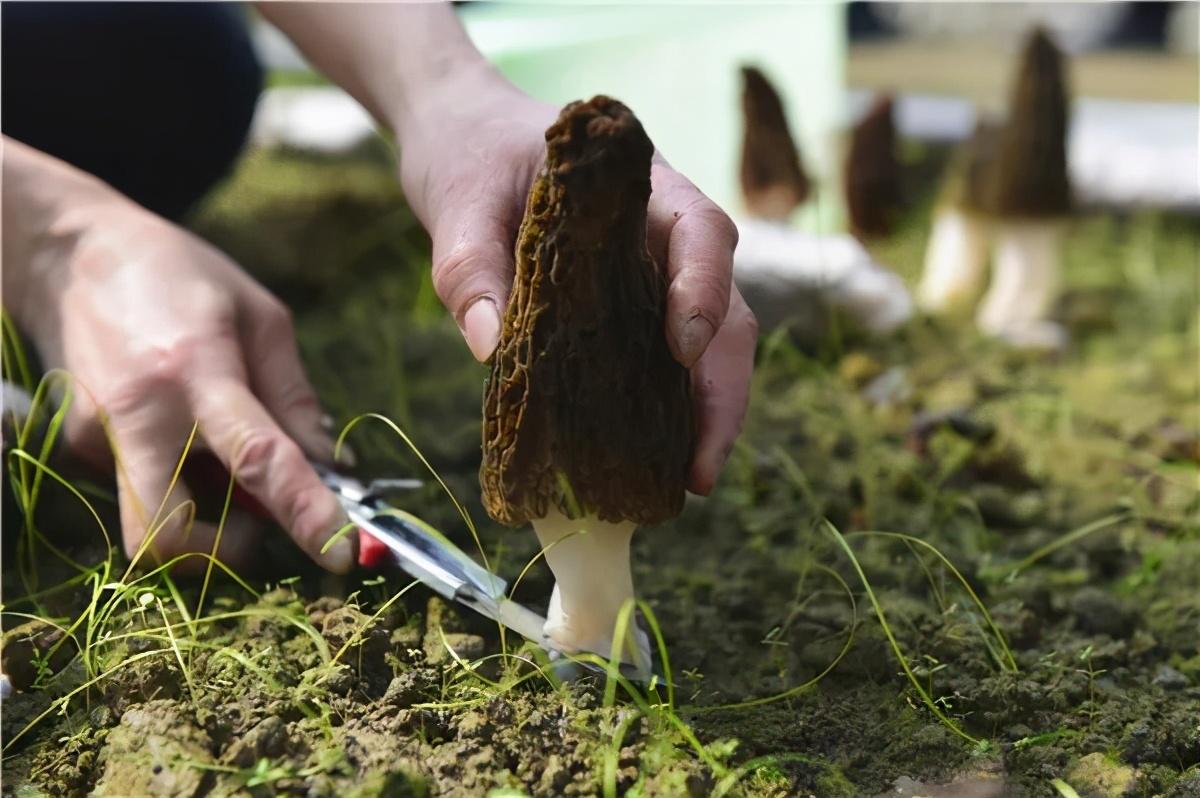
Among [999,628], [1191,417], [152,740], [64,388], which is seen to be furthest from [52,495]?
[1191,417]

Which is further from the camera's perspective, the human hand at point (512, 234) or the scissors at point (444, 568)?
the scissors at point (444, 568)

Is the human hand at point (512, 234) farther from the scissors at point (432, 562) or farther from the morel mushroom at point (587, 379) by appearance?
the scissors at point (432, 562)

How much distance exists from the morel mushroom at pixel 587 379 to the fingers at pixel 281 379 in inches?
16.3

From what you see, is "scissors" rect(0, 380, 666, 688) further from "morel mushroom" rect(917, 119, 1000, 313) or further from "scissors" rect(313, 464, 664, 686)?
"morel mushroom" rect(917, 119, 1000, 313)

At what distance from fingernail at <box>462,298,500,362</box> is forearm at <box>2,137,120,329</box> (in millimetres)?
771

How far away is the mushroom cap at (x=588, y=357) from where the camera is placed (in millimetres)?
1097

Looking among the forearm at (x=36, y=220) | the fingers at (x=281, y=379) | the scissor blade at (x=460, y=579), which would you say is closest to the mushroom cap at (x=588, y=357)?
the scissor blade at (x=460, y=579)

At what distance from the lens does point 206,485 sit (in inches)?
60.8

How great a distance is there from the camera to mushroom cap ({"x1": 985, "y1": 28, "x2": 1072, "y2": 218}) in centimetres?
264

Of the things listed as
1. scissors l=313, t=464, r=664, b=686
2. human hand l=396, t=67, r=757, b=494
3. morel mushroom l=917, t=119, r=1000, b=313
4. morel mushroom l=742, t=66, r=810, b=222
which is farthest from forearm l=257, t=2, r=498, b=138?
morel mushroom l=917, t=119, r=1000, b=313

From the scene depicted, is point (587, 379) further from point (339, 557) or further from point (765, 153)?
point (765, 153)

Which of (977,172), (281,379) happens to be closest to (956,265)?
(977,172)

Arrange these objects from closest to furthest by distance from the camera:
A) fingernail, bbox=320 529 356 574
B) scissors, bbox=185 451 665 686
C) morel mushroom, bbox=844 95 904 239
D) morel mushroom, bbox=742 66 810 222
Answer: scissors, bbox=185 451 665 686 → fingernail, bbox=320 529 356 574 → morel mushroom, bbox=742 66 810 222 → morel mushroom, bbox=844 95 904 239

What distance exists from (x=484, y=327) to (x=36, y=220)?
33.7 inches
